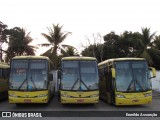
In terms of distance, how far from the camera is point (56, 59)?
52188 mm

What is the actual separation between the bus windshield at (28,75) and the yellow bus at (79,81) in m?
1.13

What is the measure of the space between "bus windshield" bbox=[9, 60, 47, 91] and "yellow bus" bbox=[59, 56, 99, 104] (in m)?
1.13

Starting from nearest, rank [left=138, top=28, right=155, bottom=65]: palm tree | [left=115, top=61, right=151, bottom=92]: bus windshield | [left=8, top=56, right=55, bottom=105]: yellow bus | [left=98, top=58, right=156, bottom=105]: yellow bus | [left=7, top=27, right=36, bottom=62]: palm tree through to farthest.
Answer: [left=8, top=56, right=55, bottom=105]: yellow bus, [left=98, top=58, right=156, bottom=105]: yellow bus, [left=115, top=61, right=151, bottom=92]: bus windshield, [left=7, top=27, right=36, bottom=62]: palm tree, [left=138, top=28, right=155, bottom=65]: palm tree

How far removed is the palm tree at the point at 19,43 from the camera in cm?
5322

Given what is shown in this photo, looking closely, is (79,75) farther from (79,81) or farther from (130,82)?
(130,82)

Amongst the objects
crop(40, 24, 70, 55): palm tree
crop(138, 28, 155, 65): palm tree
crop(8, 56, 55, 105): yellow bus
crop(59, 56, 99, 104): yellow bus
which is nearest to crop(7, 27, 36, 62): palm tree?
crop(40, 24, 70, 55): palm tree

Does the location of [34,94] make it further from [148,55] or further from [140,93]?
[148,55]

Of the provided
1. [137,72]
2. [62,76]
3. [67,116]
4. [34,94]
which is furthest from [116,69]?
[67,116]

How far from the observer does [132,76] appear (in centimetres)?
2192

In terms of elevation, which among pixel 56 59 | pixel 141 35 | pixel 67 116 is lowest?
pixel 67 116

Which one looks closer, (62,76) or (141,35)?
(62,76)

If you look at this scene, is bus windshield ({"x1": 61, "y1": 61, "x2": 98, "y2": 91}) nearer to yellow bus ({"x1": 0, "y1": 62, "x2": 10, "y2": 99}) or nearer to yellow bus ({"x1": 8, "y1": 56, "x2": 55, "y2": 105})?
yellow bus ({"x1": 8, "y1": 56, "x2": 55, "y2": 105})

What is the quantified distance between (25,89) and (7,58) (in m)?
34.1

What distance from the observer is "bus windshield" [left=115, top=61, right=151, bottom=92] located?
21.7 meters
